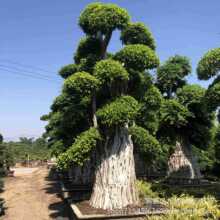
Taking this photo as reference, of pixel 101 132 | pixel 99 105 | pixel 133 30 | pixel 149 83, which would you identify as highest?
pixel 133 30

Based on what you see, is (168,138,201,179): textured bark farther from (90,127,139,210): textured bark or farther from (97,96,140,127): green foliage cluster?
(97,96,140,127): green foliage cluster

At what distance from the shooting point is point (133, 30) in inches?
453

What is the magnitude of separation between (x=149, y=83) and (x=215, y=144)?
10.9 meters

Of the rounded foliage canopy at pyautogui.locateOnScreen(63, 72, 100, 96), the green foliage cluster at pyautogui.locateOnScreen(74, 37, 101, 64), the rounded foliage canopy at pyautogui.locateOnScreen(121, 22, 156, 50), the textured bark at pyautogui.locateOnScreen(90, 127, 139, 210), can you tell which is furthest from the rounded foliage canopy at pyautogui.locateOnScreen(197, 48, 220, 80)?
the green foliage cluster at pyautogui.locateOnScreen(74, 37, 101, 64)

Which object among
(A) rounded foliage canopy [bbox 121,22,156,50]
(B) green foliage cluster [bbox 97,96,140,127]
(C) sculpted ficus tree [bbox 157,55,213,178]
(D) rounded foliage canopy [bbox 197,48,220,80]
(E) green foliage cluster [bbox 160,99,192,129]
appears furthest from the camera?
(C) sculpted ficus tree [bbox 157,55,213,178]

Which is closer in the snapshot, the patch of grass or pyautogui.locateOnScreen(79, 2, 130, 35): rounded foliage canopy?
the patch of grass

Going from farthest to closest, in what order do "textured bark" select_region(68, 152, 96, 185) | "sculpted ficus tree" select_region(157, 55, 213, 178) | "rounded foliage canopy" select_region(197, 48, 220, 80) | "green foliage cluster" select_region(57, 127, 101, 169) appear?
"textured bark" select_region(68, 152, 96, 185), "sculpted ficus tree" select_region(157, 55, 213, 178), "rounded foliage canopy" select_region(197, 48, 220, 80), "green foliage cluster" select_region(57, 127, 101, 169)

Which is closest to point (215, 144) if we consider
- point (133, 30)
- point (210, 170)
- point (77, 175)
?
point (210, 170)

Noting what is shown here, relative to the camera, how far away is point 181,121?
16203 mm

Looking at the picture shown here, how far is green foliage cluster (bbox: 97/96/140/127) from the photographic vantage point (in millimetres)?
9812

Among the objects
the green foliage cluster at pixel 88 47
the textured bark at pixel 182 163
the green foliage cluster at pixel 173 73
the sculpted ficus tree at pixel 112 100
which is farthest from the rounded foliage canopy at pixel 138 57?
the textured bark at pixel 182 163

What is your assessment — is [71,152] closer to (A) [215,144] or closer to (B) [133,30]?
(B) [133,30]

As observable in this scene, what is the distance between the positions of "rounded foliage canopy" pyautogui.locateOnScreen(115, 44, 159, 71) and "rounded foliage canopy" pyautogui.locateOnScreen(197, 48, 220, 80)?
1.40 metres

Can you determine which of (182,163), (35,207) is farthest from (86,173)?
(182,163)
